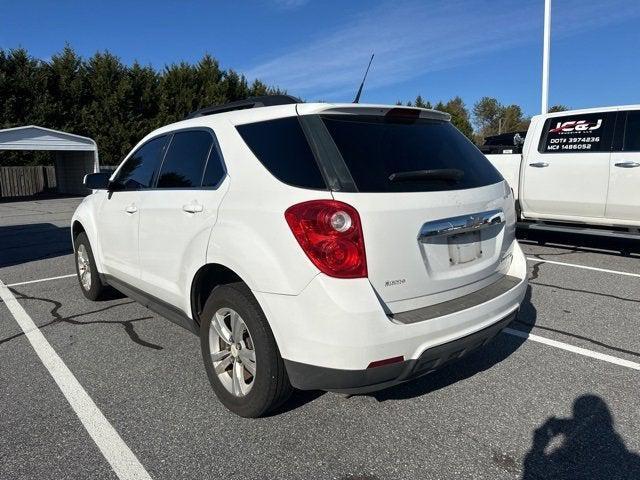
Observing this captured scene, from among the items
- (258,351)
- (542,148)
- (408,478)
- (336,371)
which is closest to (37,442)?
(258,351)

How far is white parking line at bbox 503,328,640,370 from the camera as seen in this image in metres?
3.52

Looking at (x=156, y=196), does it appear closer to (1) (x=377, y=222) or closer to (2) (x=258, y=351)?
(2) (x=258, y=351)

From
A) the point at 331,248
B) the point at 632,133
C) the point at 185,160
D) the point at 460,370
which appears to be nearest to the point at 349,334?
the point at 331,248

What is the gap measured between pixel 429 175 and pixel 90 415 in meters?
2.41

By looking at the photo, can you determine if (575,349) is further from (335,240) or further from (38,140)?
(38,140)

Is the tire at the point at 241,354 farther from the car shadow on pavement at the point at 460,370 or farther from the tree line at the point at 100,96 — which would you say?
the tree line at the point at 100,96

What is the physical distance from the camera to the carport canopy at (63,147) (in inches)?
792

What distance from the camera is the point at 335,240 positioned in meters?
2.32

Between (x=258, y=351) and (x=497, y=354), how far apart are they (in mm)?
2009

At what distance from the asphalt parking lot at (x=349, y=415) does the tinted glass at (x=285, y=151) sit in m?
1.38

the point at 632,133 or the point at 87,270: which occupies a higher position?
the point at 632,133

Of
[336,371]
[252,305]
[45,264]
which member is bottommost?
[45,264]

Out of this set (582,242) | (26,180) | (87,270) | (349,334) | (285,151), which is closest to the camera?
(349,334)

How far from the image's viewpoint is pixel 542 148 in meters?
7.49
